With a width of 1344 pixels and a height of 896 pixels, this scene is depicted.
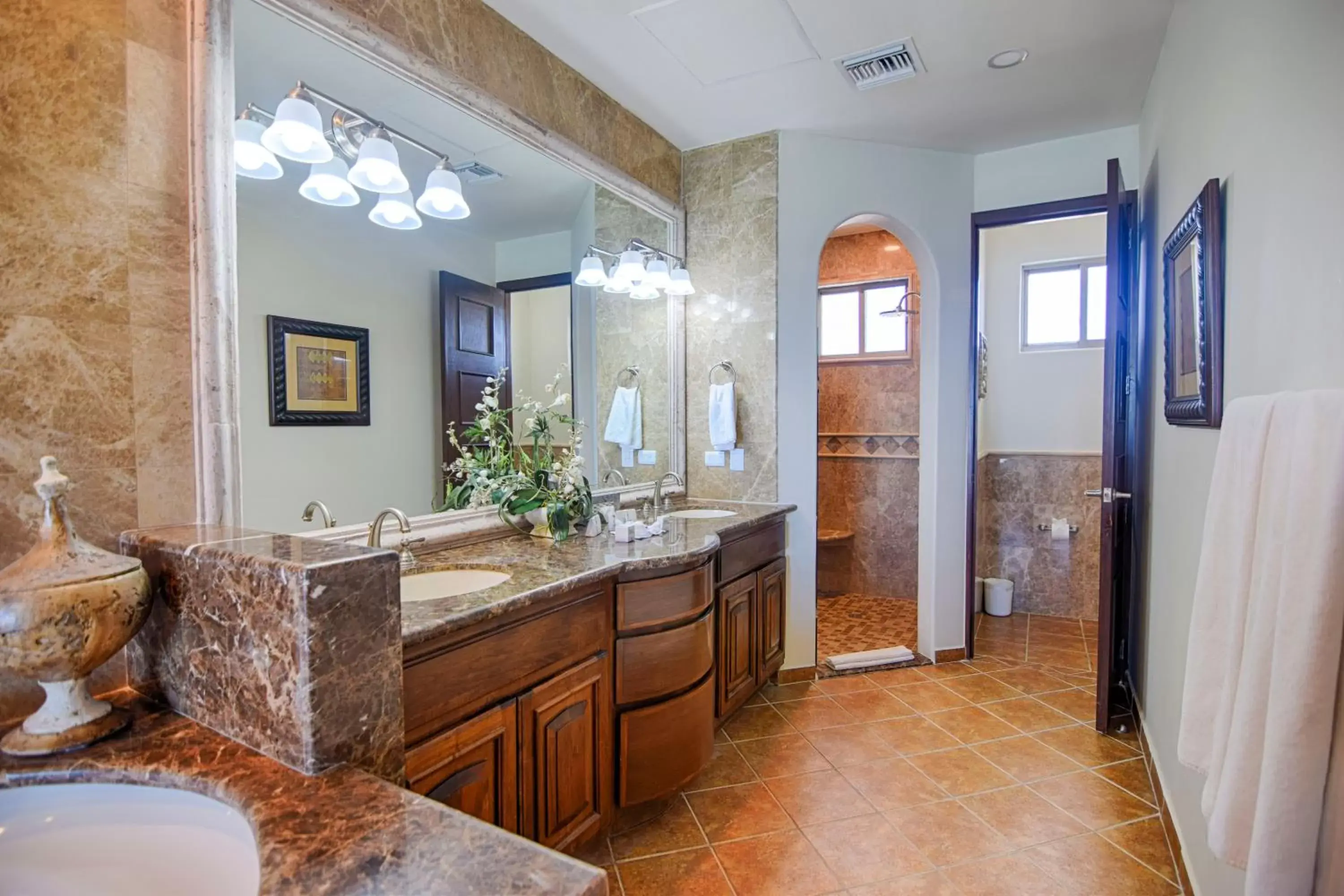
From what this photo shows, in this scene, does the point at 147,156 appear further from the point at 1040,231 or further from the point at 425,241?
the point at 1040,231

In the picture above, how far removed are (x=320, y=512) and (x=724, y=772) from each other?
5.62 ft

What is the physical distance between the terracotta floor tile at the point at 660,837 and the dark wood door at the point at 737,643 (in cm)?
56

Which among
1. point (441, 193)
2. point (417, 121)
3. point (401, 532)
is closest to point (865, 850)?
point (401, 532)

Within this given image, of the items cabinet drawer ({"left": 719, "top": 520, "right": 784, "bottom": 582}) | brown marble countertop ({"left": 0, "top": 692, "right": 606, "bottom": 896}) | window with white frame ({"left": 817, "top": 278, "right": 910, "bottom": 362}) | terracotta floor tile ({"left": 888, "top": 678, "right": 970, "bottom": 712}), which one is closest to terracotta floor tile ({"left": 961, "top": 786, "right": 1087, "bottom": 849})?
terracotta floor tile ({"left": 888, "top": 678, "right": 970, "bottom": 712})

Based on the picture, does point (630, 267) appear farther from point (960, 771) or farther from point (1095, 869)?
point (1095, 869)

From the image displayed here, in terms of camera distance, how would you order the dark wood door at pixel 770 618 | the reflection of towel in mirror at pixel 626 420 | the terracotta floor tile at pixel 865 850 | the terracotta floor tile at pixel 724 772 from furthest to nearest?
1. the reflection of towel in mirror at pixel 626 420
2. the dark wood door at pixel 770 618
3. the terracotta floor tile at pixel 724 772
4. the terracotta floor tile at pixel 865 850

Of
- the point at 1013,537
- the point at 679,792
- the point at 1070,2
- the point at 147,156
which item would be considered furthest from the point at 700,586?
the point at 1013,537

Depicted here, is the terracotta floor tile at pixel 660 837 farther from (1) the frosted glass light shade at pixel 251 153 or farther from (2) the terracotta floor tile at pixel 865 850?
(1) the frosted glass light shade at pixel 251 153

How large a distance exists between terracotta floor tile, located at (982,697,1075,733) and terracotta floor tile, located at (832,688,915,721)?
15.2 inches

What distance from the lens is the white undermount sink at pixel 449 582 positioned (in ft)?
6.05

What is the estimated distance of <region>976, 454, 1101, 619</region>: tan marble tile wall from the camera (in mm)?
4242

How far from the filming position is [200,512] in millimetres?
1373

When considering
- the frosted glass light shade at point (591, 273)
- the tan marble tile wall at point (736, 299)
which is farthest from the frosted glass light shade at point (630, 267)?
the tan marble tile wall at point (736, 299)

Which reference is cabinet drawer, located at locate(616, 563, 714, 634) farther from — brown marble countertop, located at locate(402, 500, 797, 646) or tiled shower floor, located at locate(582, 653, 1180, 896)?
tiled shower floor, located at locate(582, 653, 1180, 896)
